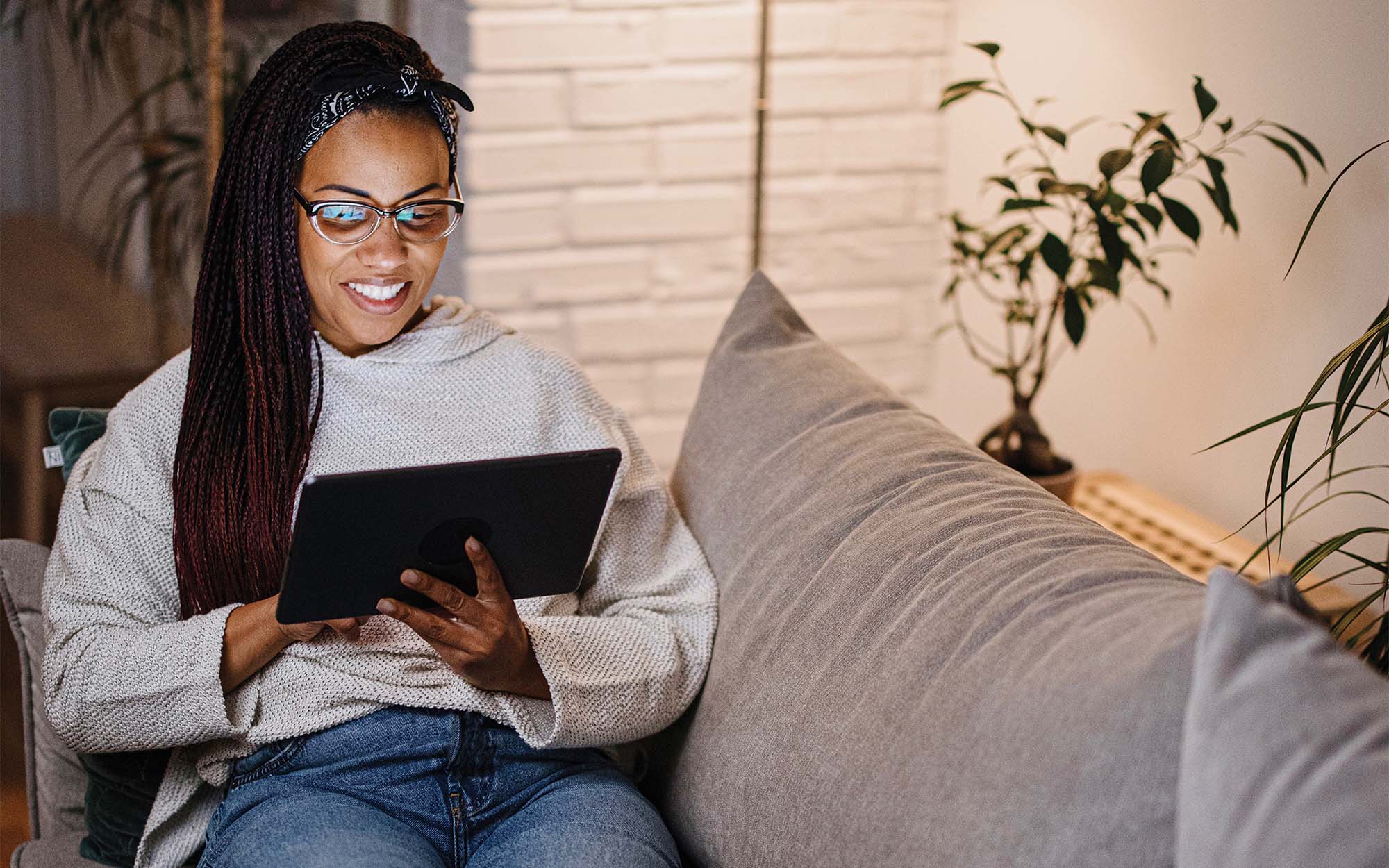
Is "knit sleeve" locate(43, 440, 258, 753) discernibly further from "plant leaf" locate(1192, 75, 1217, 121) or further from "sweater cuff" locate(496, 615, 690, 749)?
"plant leaf" locate(1192, 75, 1217, 121)

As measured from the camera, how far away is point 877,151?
2291mm

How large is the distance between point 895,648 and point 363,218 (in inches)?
24.3

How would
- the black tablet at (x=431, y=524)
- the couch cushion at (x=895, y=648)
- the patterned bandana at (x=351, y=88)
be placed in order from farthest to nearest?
1. the patterned bandana at (x=351, y=88)
2. the black tablet at (x=431, y=524)
3. the couch cushion at (x=895, y=648)

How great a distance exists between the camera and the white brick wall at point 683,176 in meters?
2.10

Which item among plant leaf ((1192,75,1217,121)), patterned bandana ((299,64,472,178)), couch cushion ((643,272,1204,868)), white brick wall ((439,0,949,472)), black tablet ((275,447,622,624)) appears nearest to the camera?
couch cushion ((643,272,1204,868))

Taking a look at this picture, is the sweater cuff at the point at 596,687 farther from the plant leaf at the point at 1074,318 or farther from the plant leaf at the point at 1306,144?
the plant leaf at the point at 1306,144

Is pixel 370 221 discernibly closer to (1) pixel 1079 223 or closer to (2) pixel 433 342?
(2) pixel 433 342

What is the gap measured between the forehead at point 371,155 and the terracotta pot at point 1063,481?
2.91ft

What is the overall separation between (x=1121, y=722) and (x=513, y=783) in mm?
603

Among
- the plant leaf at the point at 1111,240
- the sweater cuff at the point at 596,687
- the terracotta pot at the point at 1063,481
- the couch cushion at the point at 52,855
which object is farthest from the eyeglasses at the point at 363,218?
the terracotta pot at the point at 1063,481

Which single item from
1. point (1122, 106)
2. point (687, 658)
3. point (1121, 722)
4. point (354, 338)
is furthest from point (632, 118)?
point (1121, 722)

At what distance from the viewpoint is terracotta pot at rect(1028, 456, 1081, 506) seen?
1690 millimetres

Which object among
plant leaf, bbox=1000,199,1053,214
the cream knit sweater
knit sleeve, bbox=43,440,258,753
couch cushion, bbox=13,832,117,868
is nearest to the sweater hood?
the cream knit sweater

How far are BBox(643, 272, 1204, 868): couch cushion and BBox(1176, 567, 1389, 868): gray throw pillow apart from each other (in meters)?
0.04
